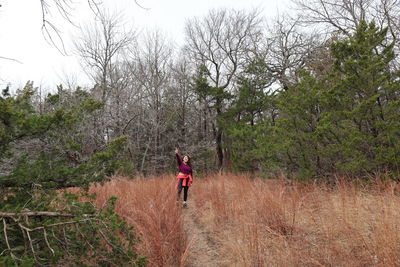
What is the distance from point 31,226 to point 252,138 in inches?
392

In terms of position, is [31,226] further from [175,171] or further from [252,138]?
[175,171]

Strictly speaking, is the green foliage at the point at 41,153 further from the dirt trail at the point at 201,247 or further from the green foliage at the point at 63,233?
the dirt trail at the point at 201,247

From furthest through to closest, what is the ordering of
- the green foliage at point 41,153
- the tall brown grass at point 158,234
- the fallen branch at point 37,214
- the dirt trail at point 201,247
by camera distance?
the dirt trail at point 201,247
the tall brown grass at point 158,234
the green foliage at point 41,153
the fallen branch at point 37,214

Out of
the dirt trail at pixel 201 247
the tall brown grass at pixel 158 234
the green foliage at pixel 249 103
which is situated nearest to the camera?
the tall brown grass at pixel 158 234

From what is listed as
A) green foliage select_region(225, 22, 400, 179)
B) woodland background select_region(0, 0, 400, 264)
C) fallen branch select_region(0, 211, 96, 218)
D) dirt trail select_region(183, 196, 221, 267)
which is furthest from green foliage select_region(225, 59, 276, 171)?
fallen branch select_region(0, 211, 96, 218)

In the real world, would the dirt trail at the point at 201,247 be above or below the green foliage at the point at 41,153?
below

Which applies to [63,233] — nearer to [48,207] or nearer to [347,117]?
[48,207]

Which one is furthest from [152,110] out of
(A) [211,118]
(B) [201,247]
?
(B) [201,247]

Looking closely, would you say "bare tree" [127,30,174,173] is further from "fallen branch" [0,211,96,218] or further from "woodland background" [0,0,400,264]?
"fallen branch" [0,211,96,218]

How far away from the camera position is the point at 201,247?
11.5 ft

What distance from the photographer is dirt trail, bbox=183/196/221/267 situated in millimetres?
3018

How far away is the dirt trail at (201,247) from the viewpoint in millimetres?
3018

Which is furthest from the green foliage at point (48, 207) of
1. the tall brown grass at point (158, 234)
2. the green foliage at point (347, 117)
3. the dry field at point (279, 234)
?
the green foliage at point (347, 117)

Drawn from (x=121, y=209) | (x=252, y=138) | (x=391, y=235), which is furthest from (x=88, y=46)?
(x=391, y=235)
